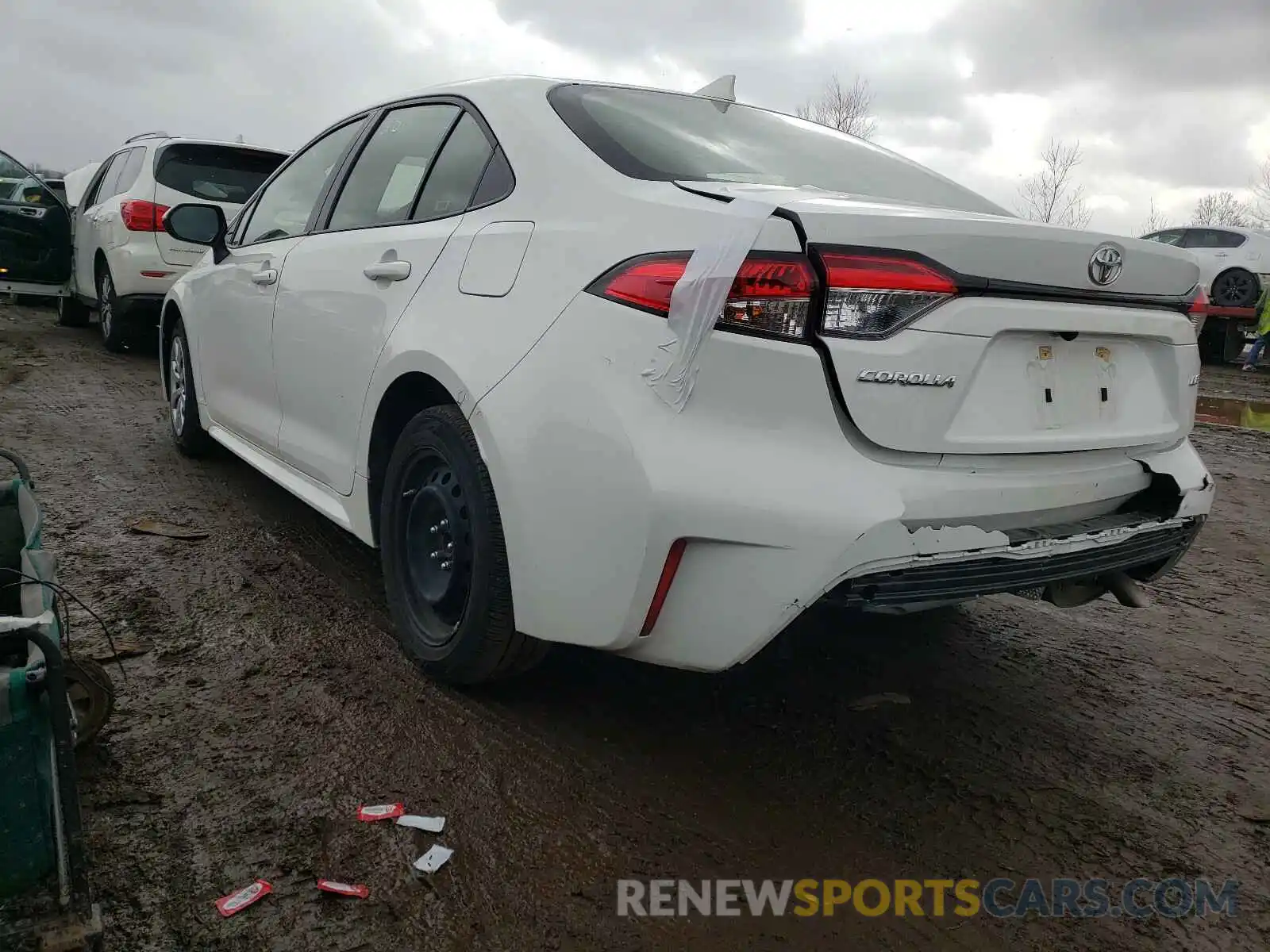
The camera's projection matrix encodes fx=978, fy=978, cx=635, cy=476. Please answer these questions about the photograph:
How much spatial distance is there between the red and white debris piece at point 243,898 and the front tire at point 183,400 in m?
3.19

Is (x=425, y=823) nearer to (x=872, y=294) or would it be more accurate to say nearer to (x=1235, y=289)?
(x=872, y=294)

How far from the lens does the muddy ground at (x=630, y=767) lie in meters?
1.91

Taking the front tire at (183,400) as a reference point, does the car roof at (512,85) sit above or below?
above

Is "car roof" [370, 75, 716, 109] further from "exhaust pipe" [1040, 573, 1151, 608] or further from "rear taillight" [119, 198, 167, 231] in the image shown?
"rear taillight" [119, 198, 167, 231]

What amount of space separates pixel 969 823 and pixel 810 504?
923 mm

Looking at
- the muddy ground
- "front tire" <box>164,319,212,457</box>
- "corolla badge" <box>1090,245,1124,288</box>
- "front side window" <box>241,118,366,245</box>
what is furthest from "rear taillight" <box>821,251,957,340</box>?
"front tire" <box>164,319,212,457</box>

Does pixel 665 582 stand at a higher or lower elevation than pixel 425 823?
higher

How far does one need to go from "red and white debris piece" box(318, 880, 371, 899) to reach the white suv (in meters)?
6.65

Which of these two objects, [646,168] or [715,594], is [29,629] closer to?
[715,594]

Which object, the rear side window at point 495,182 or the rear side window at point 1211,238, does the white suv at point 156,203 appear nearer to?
the rear side window at point 495,182

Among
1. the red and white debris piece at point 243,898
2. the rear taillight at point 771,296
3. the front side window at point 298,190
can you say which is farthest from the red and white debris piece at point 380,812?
the front side window at point 298,190

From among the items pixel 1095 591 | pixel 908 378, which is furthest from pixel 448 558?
pixel 1095 591

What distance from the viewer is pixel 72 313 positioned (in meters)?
10.1

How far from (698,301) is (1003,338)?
70 cm
